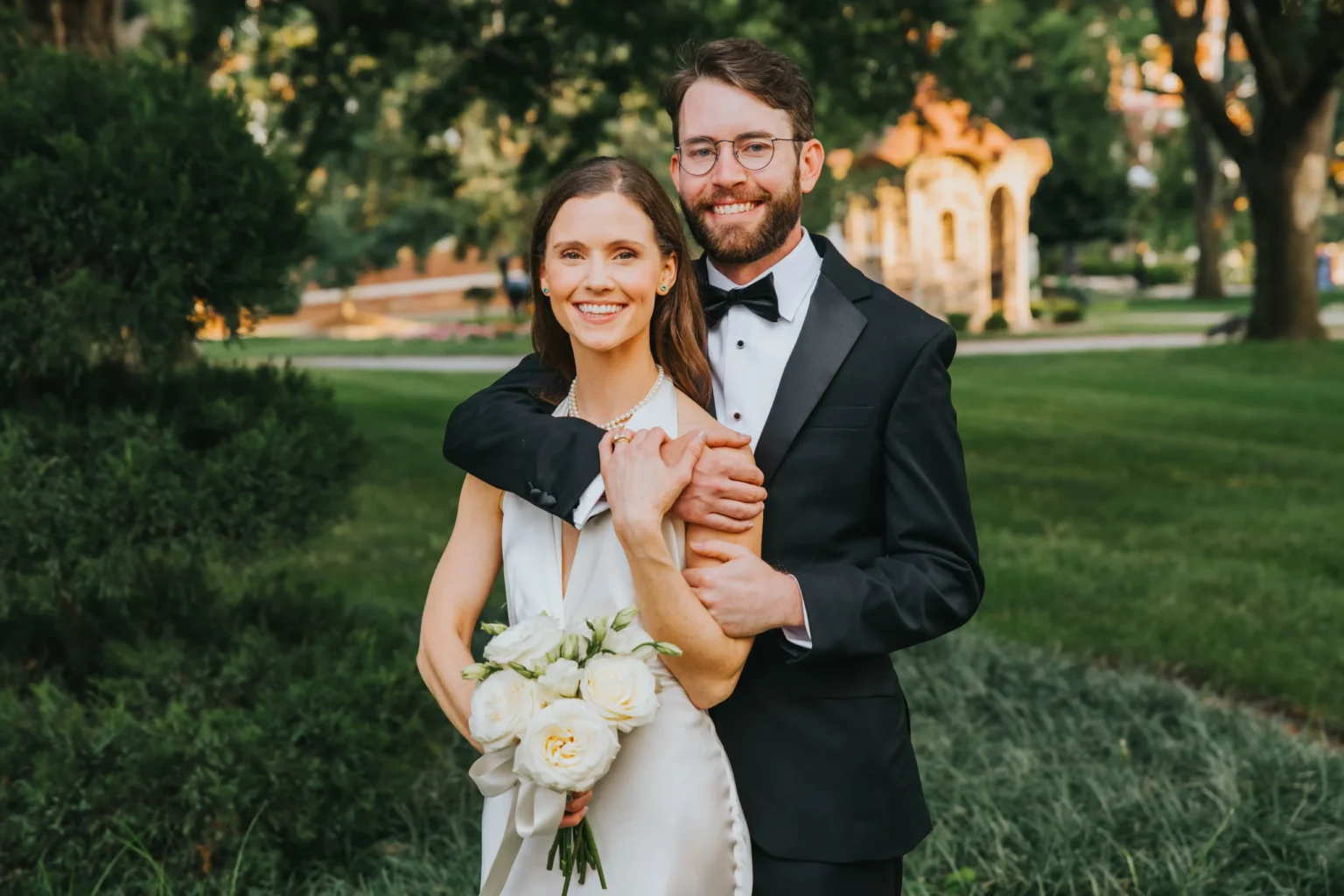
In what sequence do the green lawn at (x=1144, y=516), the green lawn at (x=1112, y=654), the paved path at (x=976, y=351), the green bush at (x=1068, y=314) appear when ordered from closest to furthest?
1. the green lawn at (x=1112, y=654)
2. the green lawn at (x=1144, y=516)
3. the paved path at (x=976, y=351)
4. the green bush at (x=1068, y=314)

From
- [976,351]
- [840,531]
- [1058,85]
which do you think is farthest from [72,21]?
[1058,85]

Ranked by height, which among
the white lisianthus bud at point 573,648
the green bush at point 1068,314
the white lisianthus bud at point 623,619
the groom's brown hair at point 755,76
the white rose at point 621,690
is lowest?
the green bush at point 1068,314

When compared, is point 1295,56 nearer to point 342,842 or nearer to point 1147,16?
point 342,842

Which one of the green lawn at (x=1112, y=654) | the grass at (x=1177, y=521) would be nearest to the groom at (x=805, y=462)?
the green lawn at (x=1112, y=654)

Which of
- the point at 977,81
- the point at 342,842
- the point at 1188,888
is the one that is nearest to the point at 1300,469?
the point at 977,81

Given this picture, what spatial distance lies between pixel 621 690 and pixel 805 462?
53cm

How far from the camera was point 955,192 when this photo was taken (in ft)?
95.8

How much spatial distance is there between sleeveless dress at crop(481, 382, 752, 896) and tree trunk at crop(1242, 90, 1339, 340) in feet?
59.3

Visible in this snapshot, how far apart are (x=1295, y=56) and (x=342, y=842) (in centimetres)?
1053

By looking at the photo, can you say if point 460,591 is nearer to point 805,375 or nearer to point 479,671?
point 479,671

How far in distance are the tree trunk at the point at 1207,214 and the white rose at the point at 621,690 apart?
35.8 meters

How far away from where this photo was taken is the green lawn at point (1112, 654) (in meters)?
4.34

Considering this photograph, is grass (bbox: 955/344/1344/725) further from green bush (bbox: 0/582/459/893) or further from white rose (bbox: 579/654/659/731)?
white rose (bbox: 579/654/659/731)

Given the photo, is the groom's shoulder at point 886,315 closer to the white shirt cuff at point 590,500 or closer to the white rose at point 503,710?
the white shirt cuff at point 590,500
